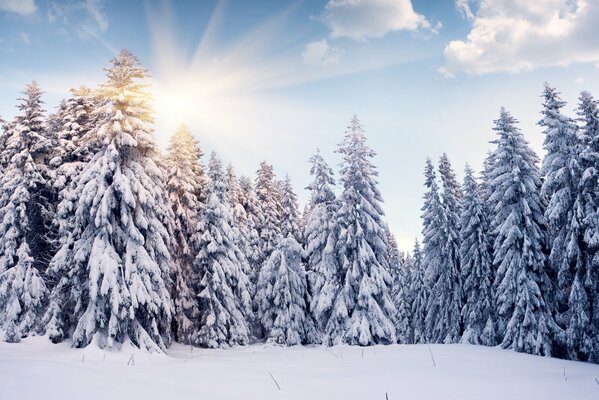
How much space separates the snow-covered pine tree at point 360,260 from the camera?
24.5m

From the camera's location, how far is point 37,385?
7117mm

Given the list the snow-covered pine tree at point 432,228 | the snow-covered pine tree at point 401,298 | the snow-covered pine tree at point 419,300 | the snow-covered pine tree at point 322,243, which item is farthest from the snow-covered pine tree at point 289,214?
the snow-covered pine tree at point 401,298

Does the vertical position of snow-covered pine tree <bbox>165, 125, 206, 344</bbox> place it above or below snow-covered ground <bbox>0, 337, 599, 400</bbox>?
above

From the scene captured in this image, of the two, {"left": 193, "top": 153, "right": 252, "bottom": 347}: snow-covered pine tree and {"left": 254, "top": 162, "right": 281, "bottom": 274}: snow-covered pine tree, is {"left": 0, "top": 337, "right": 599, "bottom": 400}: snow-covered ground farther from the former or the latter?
{"left": 254, "top": 162, "right": 281, "bottom": 274}: snow-covered pine tree

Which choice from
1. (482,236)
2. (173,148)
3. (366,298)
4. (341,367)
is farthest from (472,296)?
(173,148)

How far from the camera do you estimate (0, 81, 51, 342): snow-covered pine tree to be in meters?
20.2

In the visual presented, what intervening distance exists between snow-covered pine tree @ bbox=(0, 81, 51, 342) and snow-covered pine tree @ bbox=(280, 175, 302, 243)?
1651cm

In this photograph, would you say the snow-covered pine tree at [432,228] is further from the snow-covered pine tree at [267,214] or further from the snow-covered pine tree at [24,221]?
the snow-covered pine tree at [24,221]

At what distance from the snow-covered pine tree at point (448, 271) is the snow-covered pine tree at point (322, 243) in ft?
35.8

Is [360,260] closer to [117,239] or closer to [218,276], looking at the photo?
[218,276]

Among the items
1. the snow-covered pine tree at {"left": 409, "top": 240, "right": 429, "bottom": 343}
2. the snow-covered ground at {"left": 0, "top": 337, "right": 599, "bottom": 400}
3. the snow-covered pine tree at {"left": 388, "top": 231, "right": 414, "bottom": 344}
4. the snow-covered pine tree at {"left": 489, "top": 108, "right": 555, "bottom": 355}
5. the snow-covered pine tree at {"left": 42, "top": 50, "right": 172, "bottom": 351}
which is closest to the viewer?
the snow-covered ground at {"left": 0, "top": 337, "right": 599, "bottom": 400}

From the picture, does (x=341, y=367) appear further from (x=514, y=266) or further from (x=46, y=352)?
(x=514, y=266)

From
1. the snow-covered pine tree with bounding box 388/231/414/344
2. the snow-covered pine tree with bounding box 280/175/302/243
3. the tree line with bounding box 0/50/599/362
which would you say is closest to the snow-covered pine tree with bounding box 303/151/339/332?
the tree line with bounding box 0/50/599/362

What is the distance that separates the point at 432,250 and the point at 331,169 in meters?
12.3
